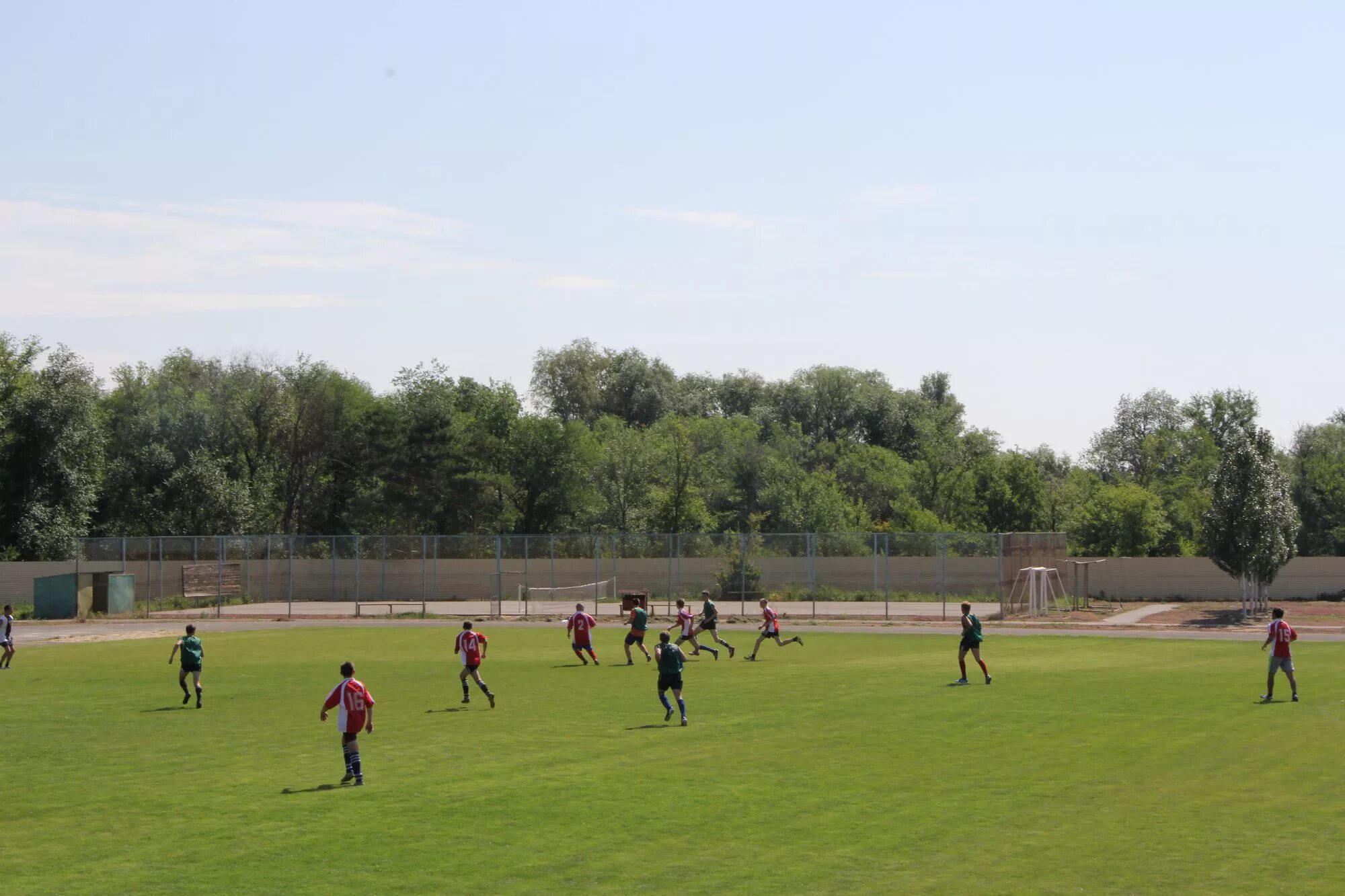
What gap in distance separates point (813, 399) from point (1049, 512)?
45.2 m

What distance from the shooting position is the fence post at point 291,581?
68000mm

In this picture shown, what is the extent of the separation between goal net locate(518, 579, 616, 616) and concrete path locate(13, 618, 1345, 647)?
6741 millimetres

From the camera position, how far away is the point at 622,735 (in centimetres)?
2342

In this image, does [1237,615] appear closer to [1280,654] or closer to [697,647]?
[697,647]

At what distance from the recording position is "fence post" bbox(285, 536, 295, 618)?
223 ft

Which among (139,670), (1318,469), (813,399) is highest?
(813,399)

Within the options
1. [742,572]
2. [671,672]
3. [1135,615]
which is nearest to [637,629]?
[671,672]

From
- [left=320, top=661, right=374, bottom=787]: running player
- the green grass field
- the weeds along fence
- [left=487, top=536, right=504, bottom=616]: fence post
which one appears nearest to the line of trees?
the weeds along fence

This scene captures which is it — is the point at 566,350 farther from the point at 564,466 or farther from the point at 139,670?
the point at 139,670

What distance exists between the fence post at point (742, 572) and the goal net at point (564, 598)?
6.91 metres

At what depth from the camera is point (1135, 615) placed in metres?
63.4

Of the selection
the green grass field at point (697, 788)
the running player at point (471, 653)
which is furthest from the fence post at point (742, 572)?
A: the running player at point (471, 653)

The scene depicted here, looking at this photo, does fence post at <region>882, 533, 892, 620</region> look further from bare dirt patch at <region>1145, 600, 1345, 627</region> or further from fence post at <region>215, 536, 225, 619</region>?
fence post at <region>215, 536, 225, 619</region>

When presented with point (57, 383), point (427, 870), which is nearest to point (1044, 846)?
point (427, 870)
